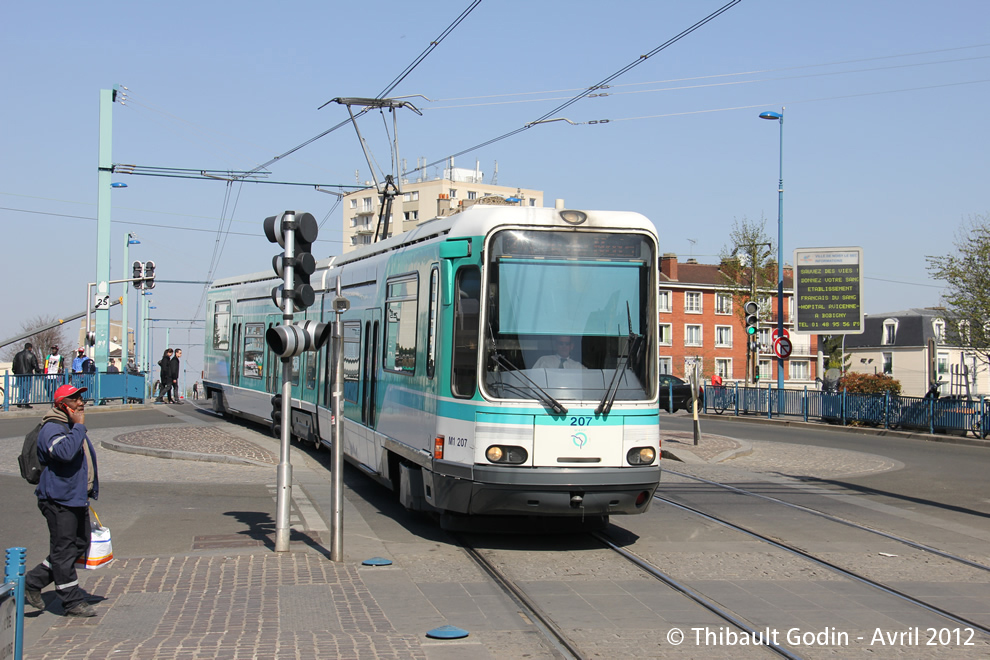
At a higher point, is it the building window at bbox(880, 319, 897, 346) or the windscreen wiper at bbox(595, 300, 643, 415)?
the building window at bbox(880, 319, 897, 346)

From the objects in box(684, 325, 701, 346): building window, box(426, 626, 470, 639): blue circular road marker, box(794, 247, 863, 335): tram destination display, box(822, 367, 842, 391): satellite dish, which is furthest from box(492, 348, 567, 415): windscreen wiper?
box(684, 325, 701, 346): building window

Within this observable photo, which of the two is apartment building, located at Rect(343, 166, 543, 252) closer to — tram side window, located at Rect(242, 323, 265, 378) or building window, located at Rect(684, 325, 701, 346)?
building window, located at Rect(684, 325, 701, 346)

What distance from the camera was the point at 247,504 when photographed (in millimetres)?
12234

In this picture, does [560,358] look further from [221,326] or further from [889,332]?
[889,332]

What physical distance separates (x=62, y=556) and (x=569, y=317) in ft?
15.3

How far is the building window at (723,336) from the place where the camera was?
7538cm

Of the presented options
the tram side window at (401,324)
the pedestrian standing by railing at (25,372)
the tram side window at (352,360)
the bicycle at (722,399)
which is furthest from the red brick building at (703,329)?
the tram side window at (401,324)

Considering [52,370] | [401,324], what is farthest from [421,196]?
[401,324]

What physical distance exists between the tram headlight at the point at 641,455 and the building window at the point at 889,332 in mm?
73861

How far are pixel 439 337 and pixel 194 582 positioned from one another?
317 centimetres

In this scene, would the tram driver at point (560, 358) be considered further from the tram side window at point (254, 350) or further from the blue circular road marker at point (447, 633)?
the tram side window at point (254, 350)

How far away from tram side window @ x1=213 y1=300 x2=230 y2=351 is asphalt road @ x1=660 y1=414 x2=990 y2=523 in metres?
12.2

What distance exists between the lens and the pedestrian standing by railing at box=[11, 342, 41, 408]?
2889 cm

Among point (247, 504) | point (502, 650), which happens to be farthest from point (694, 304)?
point (502, 650)
